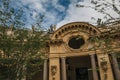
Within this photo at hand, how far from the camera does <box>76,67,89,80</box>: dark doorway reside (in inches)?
998

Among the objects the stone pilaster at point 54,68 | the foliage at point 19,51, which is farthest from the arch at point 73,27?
the foliage at point 19,51

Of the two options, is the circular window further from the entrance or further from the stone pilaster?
the stone pilaster

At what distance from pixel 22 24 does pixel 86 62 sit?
14.0 m

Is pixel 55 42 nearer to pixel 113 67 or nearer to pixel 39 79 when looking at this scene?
pixel 39 79

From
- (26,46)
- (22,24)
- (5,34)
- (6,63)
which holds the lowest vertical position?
(6,63)

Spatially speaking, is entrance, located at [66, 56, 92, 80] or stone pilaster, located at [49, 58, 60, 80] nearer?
stone pilaster, located at [49, 58, 60, 80]

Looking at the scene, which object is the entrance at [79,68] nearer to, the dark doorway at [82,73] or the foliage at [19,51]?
the dark doorway at [82,73]

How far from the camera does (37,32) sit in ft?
53.6

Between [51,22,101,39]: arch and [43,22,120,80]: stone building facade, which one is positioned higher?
[51,22,101,39]: arch

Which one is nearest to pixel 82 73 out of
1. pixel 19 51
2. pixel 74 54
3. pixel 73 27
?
pixel 74 54

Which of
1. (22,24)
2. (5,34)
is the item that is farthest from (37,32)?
(5,34)

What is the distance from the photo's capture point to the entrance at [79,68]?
2547 cm

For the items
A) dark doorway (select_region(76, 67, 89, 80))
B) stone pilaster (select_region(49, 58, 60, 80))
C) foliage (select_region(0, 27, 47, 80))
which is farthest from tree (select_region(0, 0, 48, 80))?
dark doorway (select_region(76, 67, 89, 80))

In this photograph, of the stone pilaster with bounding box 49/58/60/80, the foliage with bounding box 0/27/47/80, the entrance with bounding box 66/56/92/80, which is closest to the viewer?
the foliage with bounding box 0/27/47/80
